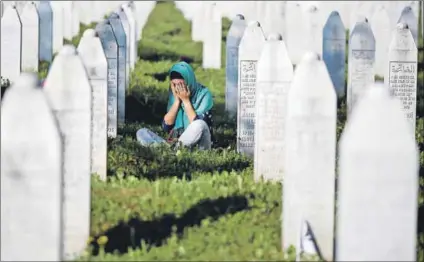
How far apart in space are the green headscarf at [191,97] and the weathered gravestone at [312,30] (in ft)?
24.4

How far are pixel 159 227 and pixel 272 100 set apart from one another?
6.07 feet

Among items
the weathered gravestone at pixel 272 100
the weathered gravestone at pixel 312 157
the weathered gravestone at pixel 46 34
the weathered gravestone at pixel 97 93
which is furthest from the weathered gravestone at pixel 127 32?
the weathered gravestone at pixel 312 157

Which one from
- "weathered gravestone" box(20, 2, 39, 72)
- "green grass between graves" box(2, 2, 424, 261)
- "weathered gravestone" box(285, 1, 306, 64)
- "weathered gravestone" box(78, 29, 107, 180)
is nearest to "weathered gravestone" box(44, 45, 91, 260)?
"green grass between graves" box(2, 2, 424, 261)

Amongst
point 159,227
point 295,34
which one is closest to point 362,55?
point 159,227

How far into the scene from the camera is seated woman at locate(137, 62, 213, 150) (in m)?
12.2

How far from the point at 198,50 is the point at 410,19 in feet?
13.2

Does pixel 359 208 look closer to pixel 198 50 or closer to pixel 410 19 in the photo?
pixel 410 19

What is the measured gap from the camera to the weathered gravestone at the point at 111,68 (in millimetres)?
12867

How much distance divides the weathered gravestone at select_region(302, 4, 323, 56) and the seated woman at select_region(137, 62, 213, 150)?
7438 millimetres

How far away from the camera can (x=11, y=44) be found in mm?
15500

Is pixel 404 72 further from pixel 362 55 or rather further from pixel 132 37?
pixel 132 37

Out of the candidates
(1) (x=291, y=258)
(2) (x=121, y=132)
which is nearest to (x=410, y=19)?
(2) (x=121, y=132)

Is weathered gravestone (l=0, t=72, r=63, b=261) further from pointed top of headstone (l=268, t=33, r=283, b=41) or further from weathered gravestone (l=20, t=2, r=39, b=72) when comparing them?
weathered gravestone (l=20, t=2, r=39, b=72)

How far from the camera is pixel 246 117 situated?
12672 mm
